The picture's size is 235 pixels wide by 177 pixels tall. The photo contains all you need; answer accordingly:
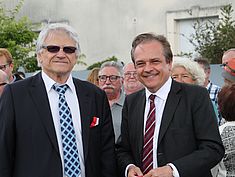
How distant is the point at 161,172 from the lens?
329 centimetres

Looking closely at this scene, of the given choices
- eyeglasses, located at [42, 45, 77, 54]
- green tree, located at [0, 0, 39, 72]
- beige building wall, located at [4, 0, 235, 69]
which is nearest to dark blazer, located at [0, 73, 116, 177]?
eyeglasses, located at [42, 45, 77, 54]

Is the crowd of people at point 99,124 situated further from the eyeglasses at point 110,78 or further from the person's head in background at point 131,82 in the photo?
the person's head in background at point 131,82

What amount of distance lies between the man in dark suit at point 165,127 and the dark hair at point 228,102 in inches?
20.3

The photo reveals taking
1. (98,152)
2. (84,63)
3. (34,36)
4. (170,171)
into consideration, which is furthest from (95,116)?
(84,63)

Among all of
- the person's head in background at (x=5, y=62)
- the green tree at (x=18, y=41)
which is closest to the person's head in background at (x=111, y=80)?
the person's head in background at (x=5, y=62)

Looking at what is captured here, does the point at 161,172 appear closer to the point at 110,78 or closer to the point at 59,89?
the point at 59,89

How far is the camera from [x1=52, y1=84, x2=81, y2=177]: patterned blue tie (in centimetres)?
345

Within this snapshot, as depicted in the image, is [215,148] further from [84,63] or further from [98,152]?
[84,63]

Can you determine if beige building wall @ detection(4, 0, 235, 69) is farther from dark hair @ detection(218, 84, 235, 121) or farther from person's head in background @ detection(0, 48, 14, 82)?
dark hair @ detection(218, 84, 235, 121)

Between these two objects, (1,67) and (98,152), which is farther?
(1,67)

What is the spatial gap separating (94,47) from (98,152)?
48.2ft

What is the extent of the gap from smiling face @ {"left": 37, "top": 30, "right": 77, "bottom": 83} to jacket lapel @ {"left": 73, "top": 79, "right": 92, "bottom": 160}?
18 centimetres

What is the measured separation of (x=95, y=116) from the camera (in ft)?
12.1

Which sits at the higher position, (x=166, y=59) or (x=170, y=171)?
(x=166, y=59)
